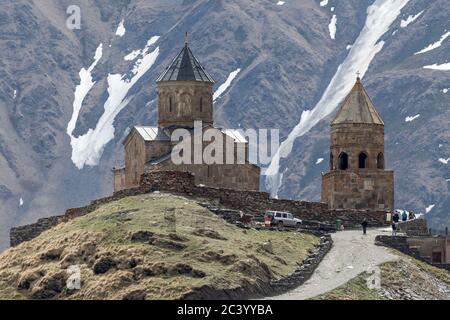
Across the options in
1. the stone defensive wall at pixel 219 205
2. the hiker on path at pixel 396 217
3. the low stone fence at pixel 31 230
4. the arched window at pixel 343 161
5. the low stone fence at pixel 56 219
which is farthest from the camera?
the arched window at pixel 343 161

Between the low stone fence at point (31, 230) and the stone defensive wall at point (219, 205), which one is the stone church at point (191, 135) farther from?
the low stone fence at point (31, 230)

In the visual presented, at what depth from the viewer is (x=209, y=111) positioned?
454 ft

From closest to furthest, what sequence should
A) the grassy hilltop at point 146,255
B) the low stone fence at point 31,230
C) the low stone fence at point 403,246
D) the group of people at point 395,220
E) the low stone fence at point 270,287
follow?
the low stone fence at point 270,287, the grassy hilltop at point 146,255, the low stone fence at point 403,246, the low stone fence at point 31,230, the group of people at point 395,220

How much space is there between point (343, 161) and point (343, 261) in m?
26.2

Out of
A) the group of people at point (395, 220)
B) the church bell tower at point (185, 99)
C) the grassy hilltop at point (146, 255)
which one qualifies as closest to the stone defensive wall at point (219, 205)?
the group of people at point (395, 220)

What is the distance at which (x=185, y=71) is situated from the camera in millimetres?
138875

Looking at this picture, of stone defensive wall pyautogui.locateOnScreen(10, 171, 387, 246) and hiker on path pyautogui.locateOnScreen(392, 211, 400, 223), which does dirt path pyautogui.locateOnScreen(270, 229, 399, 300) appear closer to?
stone defensive wall pyautogui.locateOnScreen(10, 171, 387, 246)

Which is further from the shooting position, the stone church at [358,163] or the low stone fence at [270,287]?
the stone church at [358,163]

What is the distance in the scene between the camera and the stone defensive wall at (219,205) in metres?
116

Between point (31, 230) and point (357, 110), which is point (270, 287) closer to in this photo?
point (31, 230)

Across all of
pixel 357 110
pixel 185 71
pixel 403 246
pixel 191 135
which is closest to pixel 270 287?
pixel 403 246

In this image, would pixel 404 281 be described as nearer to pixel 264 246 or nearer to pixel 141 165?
pixel 264 246

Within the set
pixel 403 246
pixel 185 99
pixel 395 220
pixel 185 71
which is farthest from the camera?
pixel 185 71
